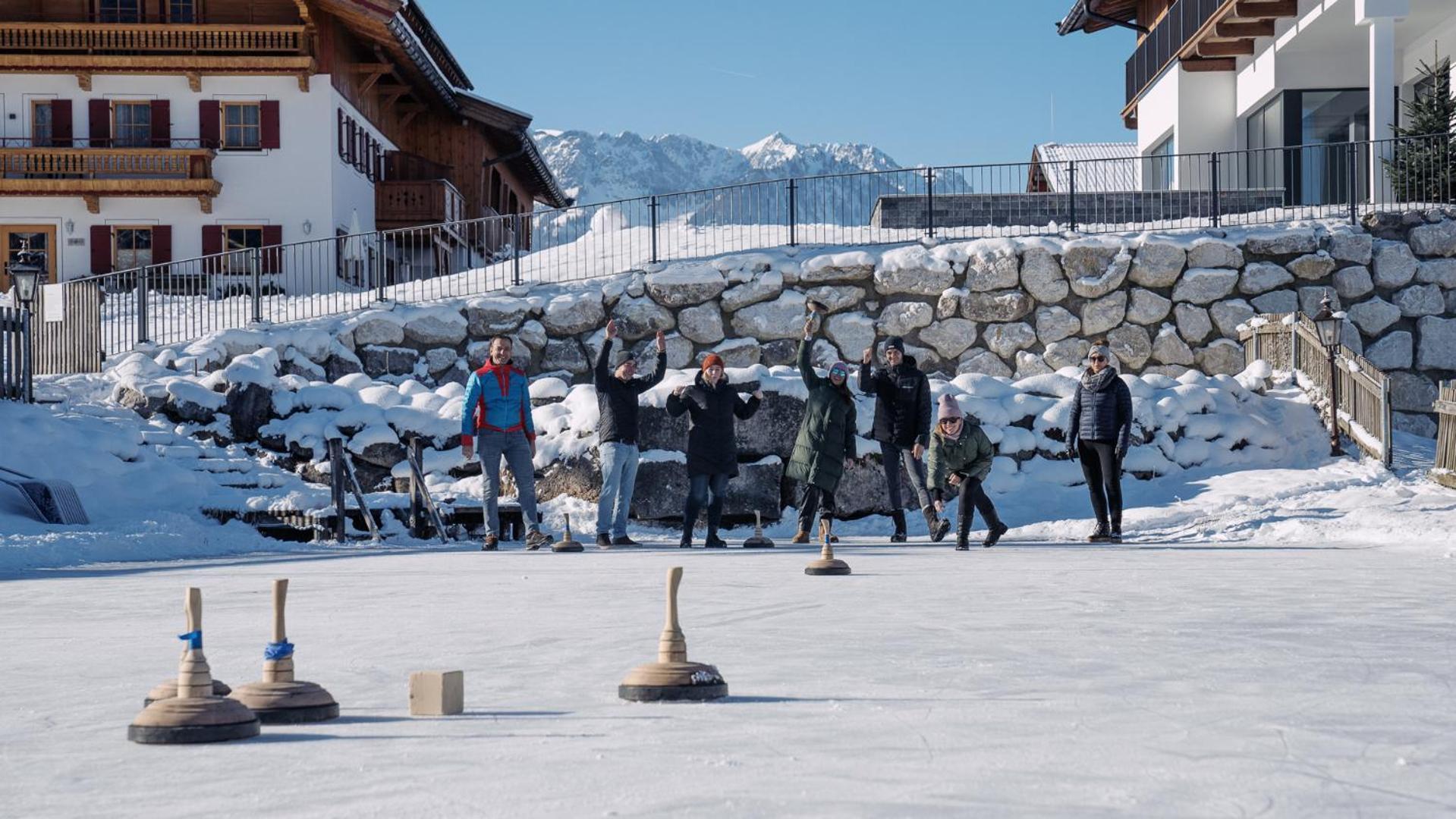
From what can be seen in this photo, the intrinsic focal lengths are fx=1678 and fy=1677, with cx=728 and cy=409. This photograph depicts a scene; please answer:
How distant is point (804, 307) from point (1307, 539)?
33.5 ft

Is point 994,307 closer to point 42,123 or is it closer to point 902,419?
point 902,419

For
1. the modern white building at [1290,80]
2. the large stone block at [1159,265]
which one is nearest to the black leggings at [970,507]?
the large stone block at [1159,265]

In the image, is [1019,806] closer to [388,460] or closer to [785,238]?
[388,460]

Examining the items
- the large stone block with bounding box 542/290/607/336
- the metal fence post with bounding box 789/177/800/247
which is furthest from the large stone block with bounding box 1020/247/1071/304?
the large stone block with bounding box 542/290/607/336

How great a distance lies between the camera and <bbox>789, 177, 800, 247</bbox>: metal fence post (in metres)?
24.3

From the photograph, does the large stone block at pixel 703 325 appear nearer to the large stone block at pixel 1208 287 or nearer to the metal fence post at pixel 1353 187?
the large stone block at pixel 1208 287

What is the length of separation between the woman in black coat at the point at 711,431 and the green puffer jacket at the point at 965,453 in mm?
1617

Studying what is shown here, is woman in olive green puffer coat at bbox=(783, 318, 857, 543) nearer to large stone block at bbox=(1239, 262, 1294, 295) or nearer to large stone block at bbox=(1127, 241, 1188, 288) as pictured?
large stone block at bbox=(1127, 241, 1188, 288)

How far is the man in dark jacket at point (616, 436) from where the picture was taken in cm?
1395

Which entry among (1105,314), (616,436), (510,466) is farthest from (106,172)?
(616,436)

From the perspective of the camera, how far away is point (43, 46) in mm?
34219

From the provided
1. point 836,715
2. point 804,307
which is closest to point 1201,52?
point 804,307

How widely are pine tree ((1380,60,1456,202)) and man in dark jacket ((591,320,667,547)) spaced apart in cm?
1423

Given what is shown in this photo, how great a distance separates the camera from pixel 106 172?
111 ft
